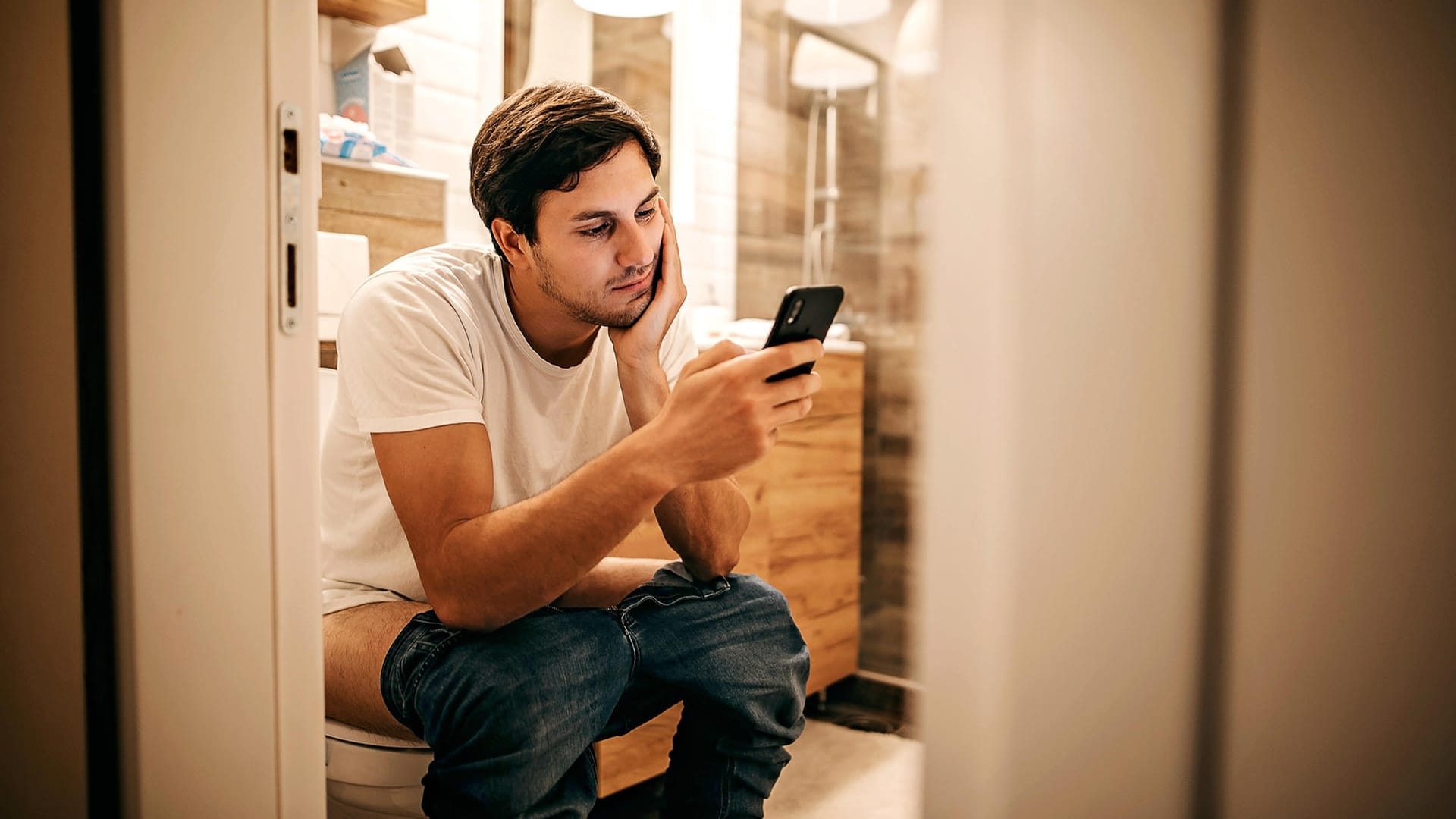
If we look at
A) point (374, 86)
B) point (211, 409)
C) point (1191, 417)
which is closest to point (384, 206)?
point (374, 86)

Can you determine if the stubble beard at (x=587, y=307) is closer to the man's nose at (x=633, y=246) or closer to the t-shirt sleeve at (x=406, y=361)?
the man's nose at (x=633, y=246)

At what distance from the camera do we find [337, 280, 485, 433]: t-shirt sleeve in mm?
816

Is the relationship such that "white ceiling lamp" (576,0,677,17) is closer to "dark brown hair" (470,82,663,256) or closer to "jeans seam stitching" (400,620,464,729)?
"dark brown hair" (470,82,663,256)

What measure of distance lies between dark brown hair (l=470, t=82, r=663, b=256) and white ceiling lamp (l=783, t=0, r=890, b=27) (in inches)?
53.7

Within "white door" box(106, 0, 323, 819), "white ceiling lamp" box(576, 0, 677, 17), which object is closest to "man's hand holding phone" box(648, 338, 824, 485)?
"white door" box(106, 0, 323, 819)

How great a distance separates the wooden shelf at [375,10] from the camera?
1299 millimetres

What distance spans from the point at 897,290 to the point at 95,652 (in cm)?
188

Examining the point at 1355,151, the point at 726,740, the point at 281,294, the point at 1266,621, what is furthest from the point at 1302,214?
the point at 726,740

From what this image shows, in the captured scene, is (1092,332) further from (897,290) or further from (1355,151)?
(897,290)

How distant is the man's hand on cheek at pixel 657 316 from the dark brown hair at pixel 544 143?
104mm

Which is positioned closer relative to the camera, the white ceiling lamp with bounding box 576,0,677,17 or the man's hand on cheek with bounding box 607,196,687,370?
the man's hand on cheek with bounding box 607,196,687,370

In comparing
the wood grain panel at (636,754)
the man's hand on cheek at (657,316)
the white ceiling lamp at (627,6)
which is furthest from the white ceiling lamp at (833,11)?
the wood grain panel at (636,754)

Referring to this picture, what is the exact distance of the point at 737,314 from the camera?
7.20ft

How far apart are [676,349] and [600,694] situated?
1.63ft
